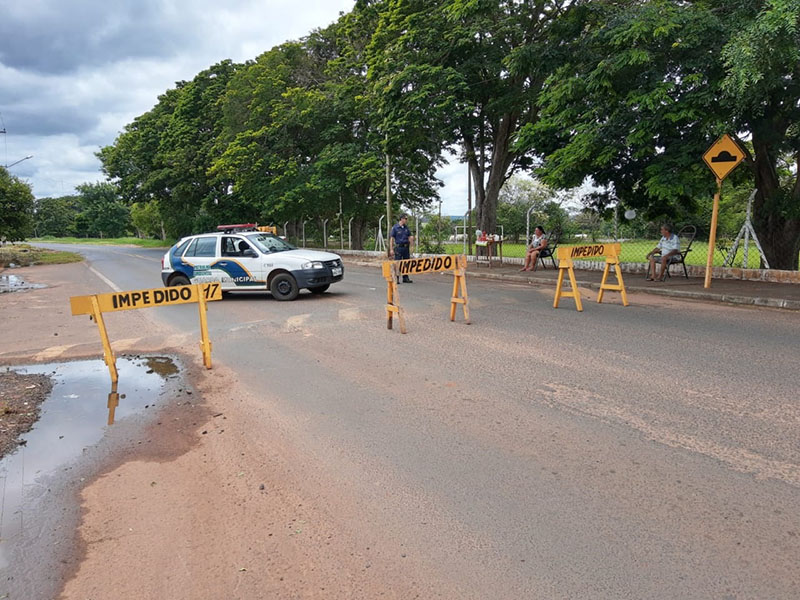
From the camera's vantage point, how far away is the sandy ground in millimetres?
2686

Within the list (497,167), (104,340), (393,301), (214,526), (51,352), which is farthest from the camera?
(497,167)

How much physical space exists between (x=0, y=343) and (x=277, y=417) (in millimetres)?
6405

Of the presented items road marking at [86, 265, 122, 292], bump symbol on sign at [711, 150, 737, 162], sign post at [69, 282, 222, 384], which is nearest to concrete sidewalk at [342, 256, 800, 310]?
bump symbol on sign at [711, 150, 737, 162]

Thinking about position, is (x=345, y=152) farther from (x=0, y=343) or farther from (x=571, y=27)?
(x=0, y=343)

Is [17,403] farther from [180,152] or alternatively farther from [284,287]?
[180,152]

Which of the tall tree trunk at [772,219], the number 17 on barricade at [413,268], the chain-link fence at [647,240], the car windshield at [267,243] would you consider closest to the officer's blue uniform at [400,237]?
the car windshield at [267,243]

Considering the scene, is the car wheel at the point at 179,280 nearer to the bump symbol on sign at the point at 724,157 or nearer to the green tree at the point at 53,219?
the bump symbol on sign at the point at 724,157

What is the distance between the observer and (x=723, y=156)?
10.5 metres

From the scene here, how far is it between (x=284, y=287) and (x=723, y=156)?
30.4 ft

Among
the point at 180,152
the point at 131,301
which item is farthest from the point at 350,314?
the point at 180,152

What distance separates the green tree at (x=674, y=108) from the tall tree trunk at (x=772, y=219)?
2cm

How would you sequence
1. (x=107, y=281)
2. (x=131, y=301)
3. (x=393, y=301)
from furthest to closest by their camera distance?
(x=107, y=281) → (x=393, y=301) → (x=131, y=301)

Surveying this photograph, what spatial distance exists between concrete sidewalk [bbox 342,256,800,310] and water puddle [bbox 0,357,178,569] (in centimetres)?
969

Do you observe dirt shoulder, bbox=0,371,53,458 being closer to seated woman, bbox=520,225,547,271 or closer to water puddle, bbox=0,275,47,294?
water puddle, bbox=0,275,47,294
